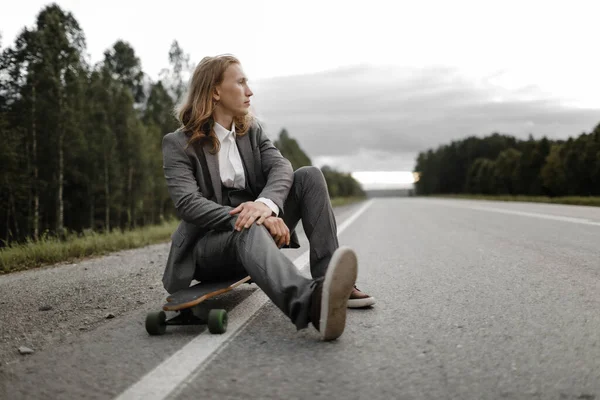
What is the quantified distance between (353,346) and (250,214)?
3.04ft

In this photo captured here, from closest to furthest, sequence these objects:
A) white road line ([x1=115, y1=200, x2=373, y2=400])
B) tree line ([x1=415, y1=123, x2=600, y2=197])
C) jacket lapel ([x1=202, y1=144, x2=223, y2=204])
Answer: white road line ([x1=115, y1=200, x2=373, y2=400]) → jacket lapel ([x1=202, y1=144, x2=223, y2=204]) → tree line ([x1=415, y1=123, x2=600, y2=197])

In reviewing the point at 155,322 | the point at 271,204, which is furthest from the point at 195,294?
the point at 271,204

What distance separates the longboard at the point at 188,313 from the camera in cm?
290

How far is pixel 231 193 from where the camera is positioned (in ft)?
11.8

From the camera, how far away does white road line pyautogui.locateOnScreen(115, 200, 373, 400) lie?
6.88ft

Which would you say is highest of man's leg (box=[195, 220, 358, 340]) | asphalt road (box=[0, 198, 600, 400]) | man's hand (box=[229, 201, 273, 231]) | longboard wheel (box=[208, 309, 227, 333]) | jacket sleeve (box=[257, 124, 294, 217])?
jacket sleeve (box=[257, 124, 294, 217])

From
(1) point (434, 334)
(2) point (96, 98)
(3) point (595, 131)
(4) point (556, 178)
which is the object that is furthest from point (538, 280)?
(4) point (556, 178)

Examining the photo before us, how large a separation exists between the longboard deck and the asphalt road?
0.16 meters

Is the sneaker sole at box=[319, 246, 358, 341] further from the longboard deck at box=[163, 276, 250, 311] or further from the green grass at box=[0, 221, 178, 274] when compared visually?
the green grass at box=[0, 221, 178, 274]

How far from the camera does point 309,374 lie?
7.39ft

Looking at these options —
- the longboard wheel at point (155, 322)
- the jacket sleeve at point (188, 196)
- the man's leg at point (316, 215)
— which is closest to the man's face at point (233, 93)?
the jacket sleeve at point (188, 196)

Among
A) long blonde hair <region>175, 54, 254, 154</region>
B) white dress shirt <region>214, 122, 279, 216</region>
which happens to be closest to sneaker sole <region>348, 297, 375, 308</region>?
white dress shirt <region>214, 122, 279, 216</region>

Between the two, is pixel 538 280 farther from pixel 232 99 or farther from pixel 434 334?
pixel 232 99

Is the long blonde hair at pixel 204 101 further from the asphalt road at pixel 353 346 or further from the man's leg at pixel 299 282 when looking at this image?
the asphalt road at pixel 353 346
